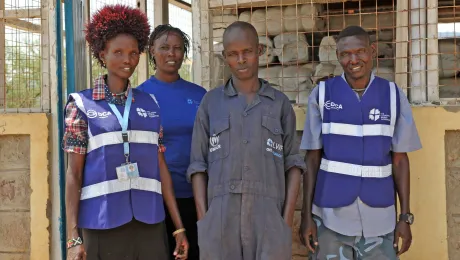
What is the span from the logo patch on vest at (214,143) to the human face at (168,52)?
2.18 ft

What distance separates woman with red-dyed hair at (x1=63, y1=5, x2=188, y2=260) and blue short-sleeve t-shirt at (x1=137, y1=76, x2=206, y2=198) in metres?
0.27

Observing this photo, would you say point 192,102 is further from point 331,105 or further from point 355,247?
point 355,247

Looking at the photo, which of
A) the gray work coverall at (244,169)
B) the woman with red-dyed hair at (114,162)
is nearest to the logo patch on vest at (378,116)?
the gray work coverall at (244,169)

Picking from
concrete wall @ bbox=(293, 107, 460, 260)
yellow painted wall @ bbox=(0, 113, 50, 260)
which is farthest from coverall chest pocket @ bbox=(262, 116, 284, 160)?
yellow painted wall @ bbox=(0, 113, 50, 260)

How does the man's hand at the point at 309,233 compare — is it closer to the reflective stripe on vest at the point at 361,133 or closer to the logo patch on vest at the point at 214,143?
the reflective stripe on vest at the point at 361,133

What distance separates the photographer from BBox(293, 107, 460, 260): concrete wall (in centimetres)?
315

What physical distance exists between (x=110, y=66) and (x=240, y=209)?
91cm

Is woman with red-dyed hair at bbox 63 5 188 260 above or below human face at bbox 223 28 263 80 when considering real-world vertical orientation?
below

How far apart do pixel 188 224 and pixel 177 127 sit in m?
0.54

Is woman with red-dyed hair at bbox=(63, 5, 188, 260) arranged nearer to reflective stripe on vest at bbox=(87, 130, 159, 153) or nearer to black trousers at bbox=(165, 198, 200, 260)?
reflective stripe on vest at bbox=(87, 130, 159, 153)

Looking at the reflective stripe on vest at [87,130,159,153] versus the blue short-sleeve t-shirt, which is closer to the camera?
the reflective stripe on vest at [87,130,159,153]

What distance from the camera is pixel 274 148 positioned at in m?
2.42

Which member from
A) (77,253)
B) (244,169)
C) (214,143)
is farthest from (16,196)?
(244,169)

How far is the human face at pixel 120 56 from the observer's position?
8.04ft
